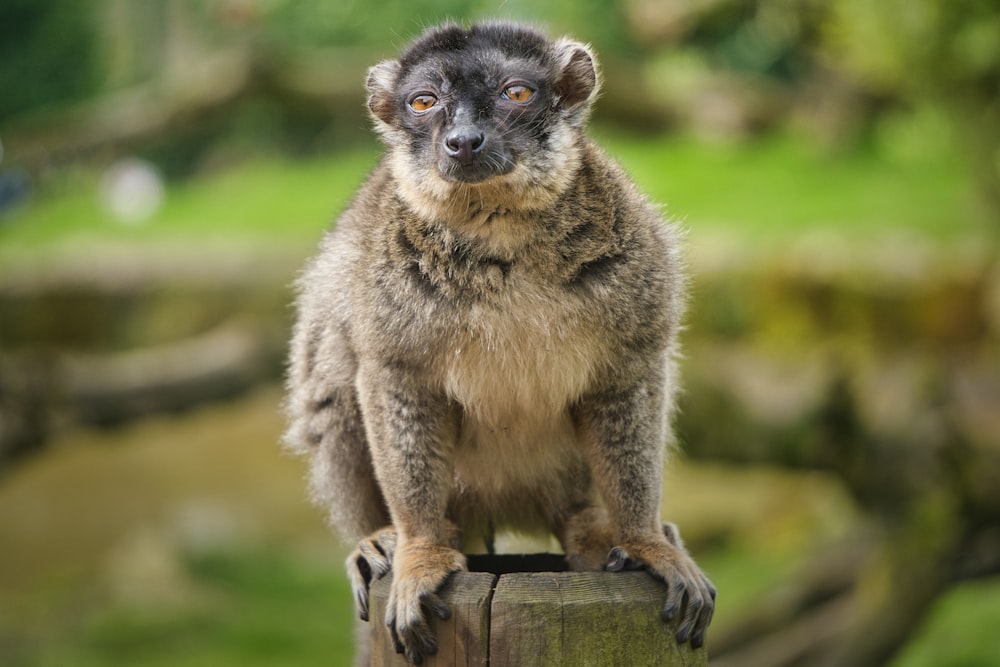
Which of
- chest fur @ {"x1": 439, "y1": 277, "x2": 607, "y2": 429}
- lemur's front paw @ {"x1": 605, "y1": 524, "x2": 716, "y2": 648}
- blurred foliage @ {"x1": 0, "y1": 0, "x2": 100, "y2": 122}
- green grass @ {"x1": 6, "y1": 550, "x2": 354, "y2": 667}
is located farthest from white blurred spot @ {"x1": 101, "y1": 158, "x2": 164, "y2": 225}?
lemur's front paw @ {"x1": 605, "y1": 524, "x2": 716, "y2": 648}

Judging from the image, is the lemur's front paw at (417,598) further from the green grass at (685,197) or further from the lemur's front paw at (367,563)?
the green grass at (685,197)

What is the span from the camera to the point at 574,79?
3.60 metres

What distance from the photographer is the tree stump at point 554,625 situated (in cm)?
282

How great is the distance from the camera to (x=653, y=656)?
2.93 metres

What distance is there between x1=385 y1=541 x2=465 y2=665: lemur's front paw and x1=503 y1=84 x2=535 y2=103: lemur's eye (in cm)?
130

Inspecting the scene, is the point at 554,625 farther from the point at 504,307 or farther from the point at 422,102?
the point at 422,102

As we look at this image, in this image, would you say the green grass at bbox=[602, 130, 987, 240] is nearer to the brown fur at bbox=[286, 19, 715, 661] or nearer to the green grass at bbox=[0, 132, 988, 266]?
the green grass at bbox=[0, 132, 988, 266]

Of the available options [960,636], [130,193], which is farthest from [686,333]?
[130,193]

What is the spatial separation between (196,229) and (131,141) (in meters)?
1.28

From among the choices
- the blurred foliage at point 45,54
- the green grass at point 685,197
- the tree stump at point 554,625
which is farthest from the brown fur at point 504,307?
the blurred foliage at point 45,54

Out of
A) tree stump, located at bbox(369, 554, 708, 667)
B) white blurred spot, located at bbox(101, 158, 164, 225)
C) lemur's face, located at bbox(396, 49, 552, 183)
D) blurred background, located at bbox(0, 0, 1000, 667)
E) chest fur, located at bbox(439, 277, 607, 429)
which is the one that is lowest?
tree stump, located at bbox(369, 554, 708, 667)

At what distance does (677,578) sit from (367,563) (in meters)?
1.00

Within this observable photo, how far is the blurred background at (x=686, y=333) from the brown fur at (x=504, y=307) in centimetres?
342

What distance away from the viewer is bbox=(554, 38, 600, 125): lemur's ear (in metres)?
3.58
